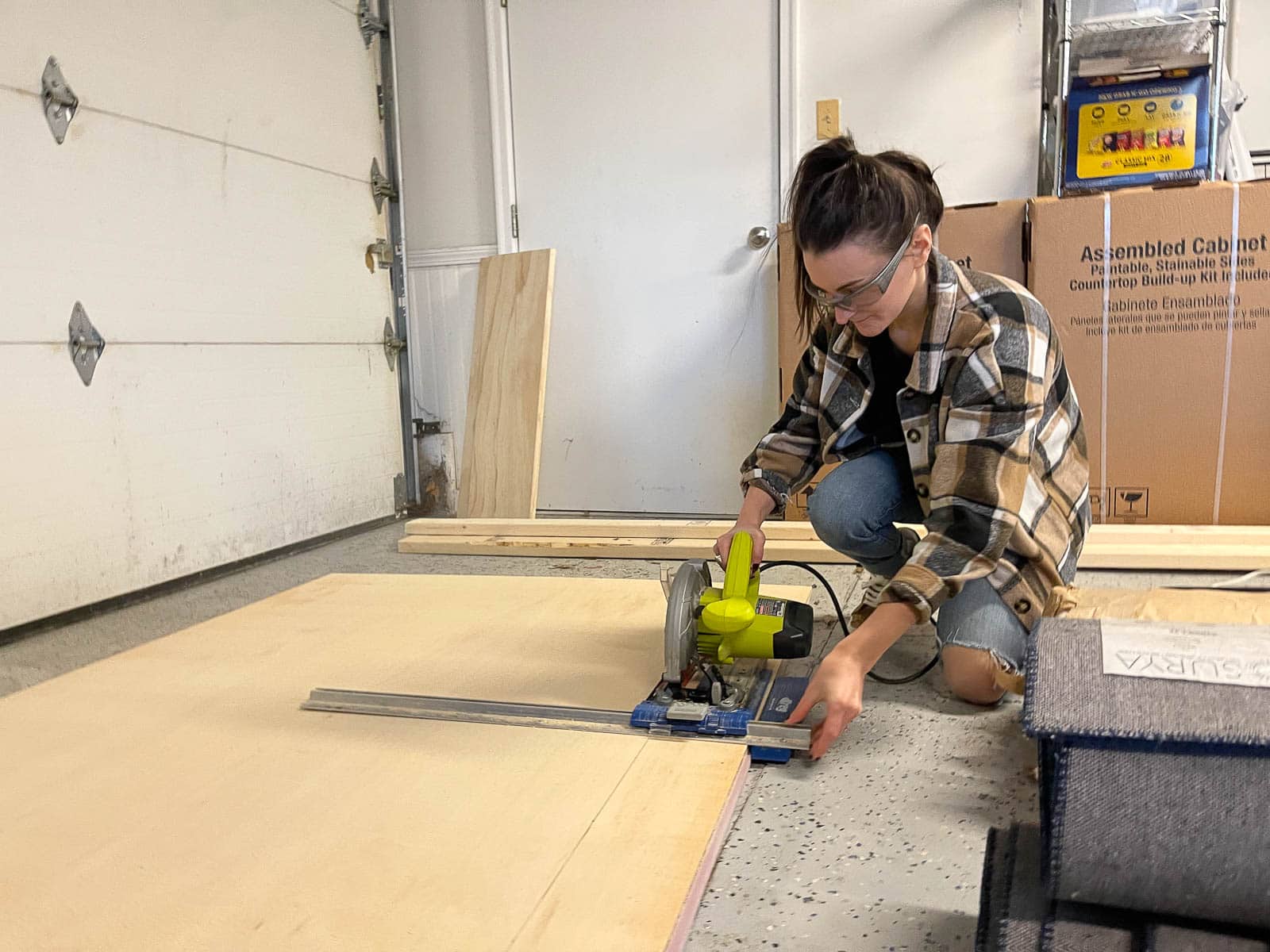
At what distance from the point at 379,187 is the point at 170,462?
1681 mm

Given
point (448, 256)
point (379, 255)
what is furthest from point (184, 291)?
point (448, 256)

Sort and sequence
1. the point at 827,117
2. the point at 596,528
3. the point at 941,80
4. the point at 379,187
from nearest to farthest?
the point at 596,528, the point at 941,80, the point at 827,117, the point at 379,187

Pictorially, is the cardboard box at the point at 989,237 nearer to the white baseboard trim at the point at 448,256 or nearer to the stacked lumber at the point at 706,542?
the stacked lumber at the point at 706,542

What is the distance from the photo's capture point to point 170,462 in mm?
3033

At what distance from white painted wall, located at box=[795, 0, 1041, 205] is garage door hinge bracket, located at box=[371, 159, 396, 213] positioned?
5.99ft

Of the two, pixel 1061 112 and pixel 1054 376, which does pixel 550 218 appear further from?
pixel 1054 376

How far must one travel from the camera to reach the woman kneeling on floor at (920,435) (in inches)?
55.0

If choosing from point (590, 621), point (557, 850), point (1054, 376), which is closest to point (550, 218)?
point (590, 621)

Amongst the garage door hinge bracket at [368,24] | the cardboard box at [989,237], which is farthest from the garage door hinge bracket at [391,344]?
the cardboard box at [989,237]

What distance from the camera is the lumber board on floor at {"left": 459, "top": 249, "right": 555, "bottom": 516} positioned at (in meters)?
3.72

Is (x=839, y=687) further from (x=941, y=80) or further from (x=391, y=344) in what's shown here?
(x=391, y=344)

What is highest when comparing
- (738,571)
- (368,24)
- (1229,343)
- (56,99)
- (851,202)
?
(368,24)

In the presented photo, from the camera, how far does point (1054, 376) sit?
166 centimetres

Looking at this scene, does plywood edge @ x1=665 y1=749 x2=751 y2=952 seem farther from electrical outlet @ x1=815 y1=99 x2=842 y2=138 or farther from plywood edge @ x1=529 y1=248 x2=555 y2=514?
electrical outlet @ x1=815 y1=99 x2=842 y2=138
